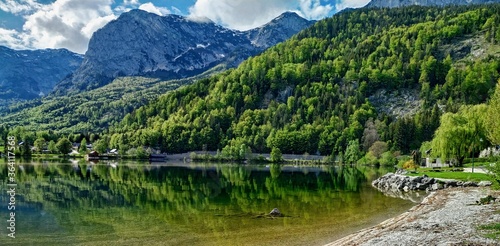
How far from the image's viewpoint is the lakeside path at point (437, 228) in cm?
2131

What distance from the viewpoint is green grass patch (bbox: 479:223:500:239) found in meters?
20.1

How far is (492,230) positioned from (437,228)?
385 cm

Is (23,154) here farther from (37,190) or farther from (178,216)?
(178,216)

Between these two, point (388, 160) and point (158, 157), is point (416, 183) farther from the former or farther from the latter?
point (158, 157)

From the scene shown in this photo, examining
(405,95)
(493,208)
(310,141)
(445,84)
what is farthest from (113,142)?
(493,208)

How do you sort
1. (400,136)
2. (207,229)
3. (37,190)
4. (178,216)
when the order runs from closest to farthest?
(207,229)
(178,216)
(37,190)
(400,136)

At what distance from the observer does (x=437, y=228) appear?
25297 millimetres

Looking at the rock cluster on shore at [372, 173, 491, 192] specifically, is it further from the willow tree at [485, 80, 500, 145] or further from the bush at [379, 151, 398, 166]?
the bush at [379, 151, 398, 166]

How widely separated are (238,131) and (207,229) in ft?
546

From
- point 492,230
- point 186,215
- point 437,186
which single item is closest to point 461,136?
point 437,186

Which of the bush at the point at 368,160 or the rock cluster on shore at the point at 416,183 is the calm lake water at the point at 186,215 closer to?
the rock cluster on shore at the point at 416,183

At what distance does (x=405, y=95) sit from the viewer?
19875 cm

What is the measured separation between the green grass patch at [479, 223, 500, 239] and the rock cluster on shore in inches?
1151

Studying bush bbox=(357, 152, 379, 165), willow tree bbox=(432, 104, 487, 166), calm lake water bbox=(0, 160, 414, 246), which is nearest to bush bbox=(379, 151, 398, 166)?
bush bbox=(357, 152, 379, 165)
